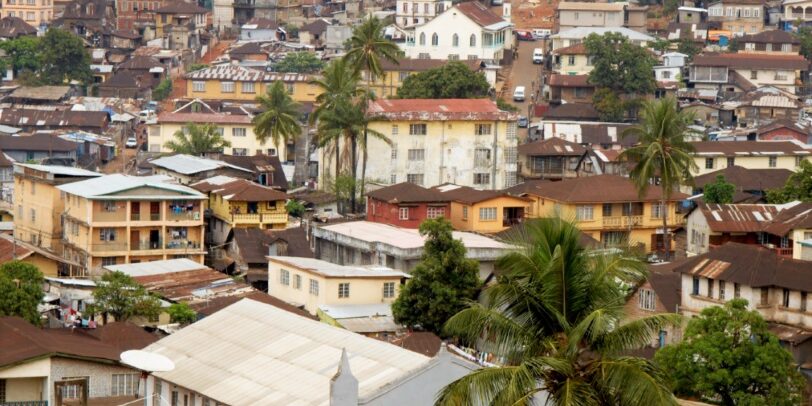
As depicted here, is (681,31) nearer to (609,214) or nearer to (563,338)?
(609,214)

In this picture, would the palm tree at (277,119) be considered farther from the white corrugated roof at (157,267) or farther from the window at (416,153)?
the white corrugated roof at (157,267)

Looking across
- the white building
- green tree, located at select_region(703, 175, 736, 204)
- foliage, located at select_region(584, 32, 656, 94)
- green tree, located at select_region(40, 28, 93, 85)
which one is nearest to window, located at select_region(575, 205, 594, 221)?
green tree, located at select_region(703, 175, 736, 204)

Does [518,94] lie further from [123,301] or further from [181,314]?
[181,314]

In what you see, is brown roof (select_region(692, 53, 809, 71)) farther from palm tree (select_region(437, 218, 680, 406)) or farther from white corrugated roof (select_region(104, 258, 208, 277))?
palm tree (select_region(437, 218, 680, 406))

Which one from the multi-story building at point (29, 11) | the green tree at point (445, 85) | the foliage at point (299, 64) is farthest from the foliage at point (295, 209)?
the multi-story building at point (29, 11)

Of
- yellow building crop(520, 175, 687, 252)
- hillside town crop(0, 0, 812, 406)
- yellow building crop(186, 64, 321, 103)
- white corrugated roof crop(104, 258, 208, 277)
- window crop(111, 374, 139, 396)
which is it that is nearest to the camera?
hillside town crop(0, 0, 812, 406)
